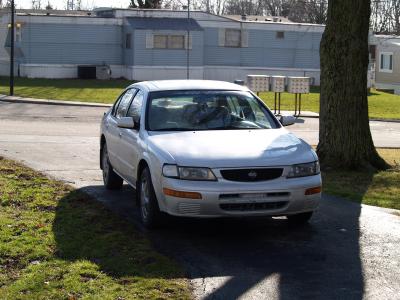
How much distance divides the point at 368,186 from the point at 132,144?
12.5 feet

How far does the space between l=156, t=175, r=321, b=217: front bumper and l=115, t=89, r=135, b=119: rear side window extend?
2439mm

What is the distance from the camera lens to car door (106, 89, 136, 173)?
8.89m

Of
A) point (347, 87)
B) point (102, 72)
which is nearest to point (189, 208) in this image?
point (347, 87)

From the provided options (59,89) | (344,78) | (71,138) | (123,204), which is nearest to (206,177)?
(123,204)

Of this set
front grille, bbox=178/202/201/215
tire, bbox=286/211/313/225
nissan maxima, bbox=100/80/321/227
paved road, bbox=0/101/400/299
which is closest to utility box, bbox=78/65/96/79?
paved road, bbox=0/101/400/299

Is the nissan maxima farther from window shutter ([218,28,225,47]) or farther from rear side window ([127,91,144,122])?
window shutter ([218,28,225,47])

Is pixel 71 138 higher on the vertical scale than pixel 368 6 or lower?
lower

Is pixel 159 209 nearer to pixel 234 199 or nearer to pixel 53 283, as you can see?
pixel 234 199

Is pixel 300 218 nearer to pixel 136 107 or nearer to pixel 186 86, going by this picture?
pixel 186 86

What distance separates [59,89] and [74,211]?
90.5 feet

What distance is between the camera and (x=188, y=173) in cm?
681

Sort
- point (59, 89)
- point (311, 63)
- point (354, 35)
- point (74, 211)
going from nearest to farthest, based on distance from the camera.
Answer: point (74, 211) < point (354, 35) < point (59, 89) < point (311, 63)

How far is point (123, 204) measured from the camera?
8664 mm

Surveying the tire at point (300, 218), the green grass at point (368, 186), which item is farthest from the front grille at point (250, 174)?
the green grass at point (368, 186)
